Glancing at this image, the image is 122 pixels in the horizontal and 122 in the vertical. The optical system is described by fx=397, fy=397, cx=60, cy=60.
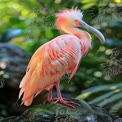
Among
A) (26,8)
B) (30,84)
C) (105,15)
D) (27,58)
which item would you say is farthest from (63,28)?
(26,8)

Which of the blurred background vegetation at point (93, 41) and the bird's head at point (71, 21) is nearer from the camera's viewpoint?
the bird's head at point (71, 21)

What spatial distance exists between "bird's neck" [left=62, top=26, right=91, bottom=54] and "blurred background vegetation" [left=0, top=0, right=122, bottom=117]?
70cm

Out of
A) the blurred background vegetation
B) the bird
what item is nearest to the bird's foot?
the bird

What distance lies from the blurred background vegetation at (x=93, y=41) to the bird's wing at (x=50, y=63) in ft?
2.58

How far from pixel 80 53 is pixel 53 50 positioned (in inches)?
5.2

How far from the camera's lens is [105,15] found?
9.45 ft

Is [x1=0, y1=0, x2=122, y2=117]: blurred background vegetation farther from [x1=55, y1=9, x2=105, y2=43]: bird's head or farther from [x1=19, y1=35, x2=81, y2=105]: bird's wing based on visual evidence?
[x1=19, y1=35, x2=81, y2=105]: bird's wing

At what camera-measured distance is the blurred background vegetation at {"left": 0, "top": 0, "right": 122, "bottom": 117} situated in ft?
9.03

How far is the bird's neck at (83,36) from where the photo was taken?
1.78 m

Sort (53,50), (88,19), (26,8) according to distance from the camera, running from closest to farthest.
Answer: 1. (53,50)
2. (88,19)
3. (26,8)

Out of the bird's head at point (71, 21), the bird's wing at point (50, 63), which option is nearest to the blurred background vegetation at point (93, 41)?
the bird's head at point (71, 21)

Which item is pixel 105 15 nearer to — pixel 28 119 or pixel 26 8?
pixel 26 8

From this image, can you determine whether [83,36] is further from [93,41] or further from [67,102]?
[93,41]

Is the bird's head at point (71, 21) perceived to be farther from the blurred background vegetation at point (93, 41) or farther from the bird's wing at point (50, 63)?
the blurred background vegetation at point (93, 41)
